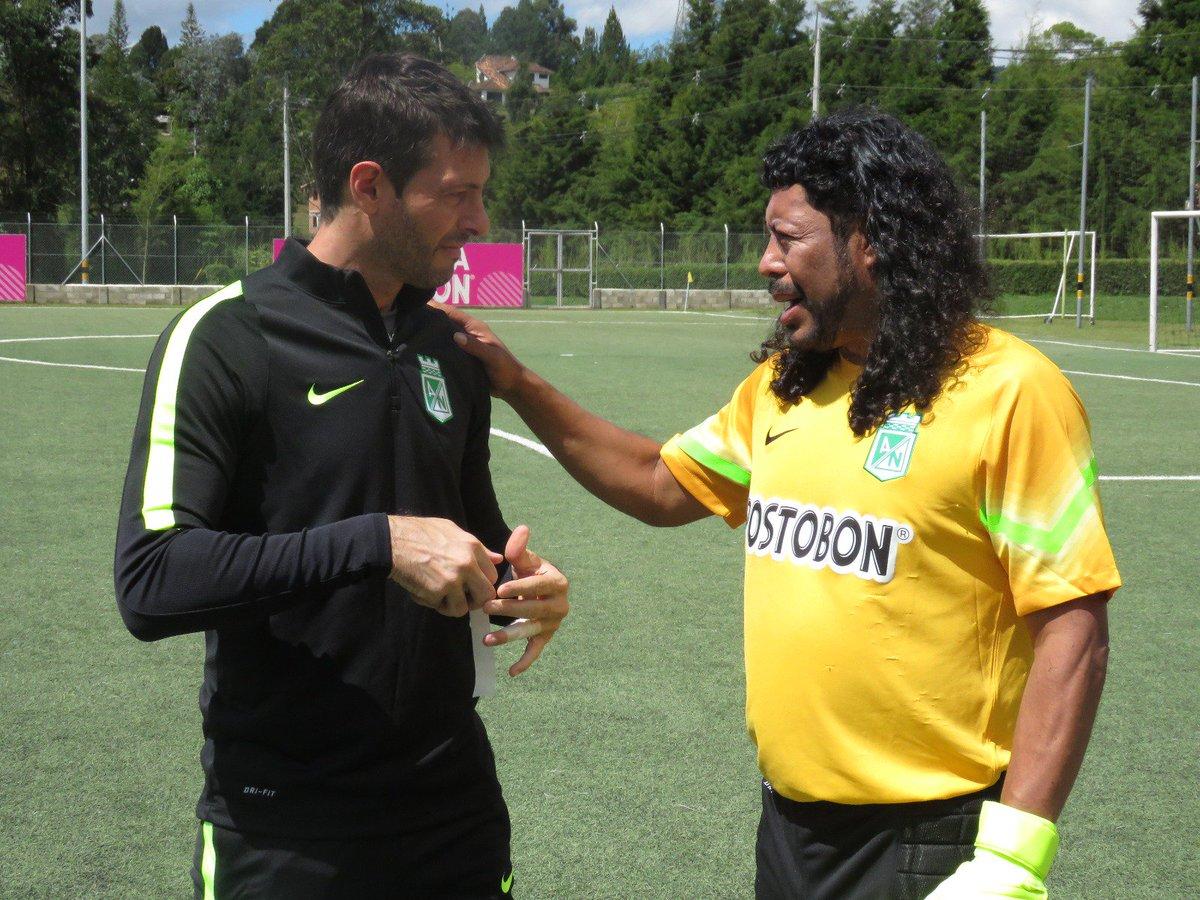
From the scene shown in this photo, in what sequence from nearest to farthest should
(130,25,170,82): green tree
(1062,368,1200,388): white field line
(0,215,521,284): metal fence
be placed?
(1062,368,1200,388): white field line
(0,215,521,284): metal fence
(130,25,170,82): green tree

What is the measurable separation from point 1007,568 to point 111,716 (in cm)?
393

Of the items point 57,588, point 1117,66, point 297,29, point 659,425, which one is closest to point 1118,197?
point 1117,66

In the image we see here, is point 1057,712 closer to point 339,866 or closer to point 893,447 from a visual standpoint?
point 893,447

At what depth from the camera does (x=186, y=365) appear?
7.25 ft

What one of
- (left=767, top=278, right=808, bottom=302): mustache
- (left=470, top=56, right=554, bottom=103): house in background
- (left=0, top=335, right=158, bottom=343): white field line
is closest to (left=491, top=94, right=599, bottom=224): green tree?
(left=0, top=335, right=158, bottom=343): white field line

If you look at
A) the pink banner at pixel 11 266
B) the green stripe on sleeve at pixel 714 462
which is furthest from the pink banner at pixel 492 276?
the green stripe on sleeve at pixel 714 462

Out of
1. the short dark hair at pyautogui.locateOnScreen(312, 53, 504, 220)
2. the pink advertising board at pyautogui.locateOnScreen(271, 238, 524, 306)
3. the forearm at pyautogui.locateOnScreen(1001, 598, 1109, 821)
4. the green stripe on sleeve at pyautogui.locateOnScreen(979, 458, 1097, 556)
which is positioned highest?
the pink advertising board at pyautogui.locateOnScreen(271, 238, 524, 306)

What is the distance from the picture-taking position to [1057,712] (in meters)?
2.12

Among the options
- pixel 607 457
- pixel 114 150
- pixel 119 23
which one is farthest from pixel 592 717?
pixel 119 23

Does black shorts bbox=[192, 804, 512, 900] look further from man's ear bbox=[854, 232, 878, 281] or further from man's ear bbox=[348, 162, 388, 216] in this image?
man's ear bbox=[854, 232, 878, 281]

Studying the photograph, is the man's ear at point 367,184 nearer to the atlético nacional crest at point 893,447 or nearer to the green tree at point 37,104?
the atlético nacional crest at point 893,447

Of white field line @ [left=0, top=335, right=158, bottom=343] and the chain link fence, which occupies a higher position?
the chain link fence

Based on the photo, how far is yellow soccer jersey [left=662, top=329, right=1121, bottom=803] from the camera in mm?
2178

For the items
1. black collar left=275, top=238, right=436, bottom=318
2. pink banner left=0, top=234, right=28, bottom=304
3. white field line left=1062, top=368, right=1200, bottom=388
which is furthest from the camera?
pink banner left=0, top=234, right=28, bottom=304
